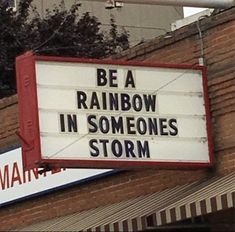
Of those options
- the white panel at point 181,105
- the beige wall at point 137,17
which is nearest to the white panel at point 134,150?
the white panel at point 181,105

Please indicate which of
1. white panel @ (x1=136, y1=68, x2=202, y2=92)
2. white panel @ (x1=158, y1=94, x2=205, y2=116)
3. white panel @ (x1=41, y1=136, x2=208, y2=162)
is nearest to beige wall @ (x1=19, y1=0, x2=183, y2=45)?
white panel @ (x1=136, y1=68, x2=202, y2=92)

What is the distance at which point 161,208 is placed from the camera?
11586mm

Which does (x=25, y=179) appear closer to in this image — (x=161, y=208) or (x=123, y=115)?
(x=123, y=115)

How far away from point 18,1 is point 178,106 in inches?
540

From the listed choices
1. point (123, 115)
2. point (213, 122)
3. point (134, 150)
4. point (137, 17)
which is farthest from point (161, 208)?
point (137, 17)

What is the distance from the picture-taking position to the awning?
36.0 feet

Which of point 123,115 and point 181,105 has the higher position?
point 181,105

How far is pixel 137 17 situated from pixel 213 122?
1810 centimetres

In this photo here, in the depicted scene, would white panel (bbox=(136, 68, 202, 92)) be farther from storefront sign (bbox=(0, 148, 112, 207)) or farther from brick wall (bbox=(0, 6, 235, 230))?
storefront sign (bbox=(0, 148, 112, 207))

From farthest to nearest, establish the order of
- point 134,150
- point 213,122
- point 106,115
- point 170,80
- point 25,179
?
point 25,179, point 213,122, point 170,80, point 134,150, point 106,115

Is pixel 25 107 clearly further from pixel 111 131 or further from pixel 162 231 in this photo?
pixel 162 231

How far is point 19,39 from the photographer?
22.5 meters

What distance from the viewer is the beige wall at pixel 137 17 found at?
2844cm

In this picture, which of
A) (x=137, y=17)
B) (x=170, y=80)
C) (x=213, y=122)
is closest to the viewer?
(x=170, y=80)
